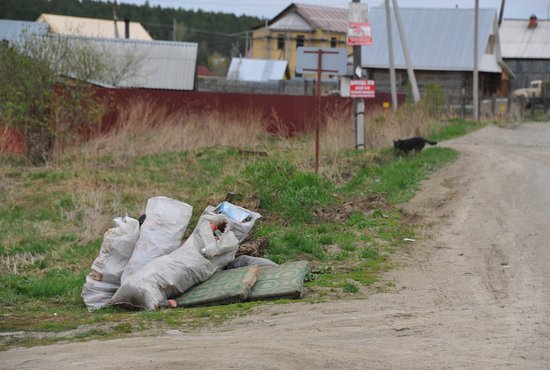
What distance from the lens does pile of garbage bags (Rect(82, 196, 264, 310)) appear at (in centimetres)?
892

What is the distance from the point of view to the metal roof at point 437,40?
157 ft

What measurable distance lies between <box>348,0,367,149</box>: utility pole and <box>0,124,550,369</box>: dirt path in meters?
7.96

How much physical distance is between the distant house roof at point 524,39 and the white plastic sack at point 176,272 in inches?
2059

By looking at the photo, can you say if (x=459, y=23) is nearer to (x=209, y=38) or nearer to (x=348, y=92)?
(x=348, y=92)

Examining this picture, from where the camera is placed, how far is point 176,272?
9016 mm

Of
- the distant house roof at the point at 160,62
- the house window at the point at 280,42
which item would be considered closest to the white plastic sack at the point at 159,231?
the distant house roof at the point at 160,62

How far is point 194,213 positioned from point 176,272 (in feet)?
11.5

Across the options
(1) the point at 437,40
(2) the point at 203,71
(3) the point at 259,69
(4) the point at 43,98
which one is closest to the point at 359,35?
(4) the point at 43,98

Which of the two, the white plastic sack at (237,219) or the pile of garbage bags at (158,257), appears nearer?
the pile of garbage bags at (158,257)

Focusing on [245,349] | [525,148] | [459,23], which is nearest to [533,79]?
[459,23]

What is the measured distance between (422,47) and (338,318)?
1688 inches

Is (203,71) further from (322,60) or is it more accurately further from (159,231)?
(159,231)

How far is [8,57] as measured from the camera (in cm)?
2142

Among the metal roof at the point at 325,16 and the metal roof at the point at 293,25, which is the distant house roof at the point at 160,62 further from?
the metal roof at the point at 325,16
